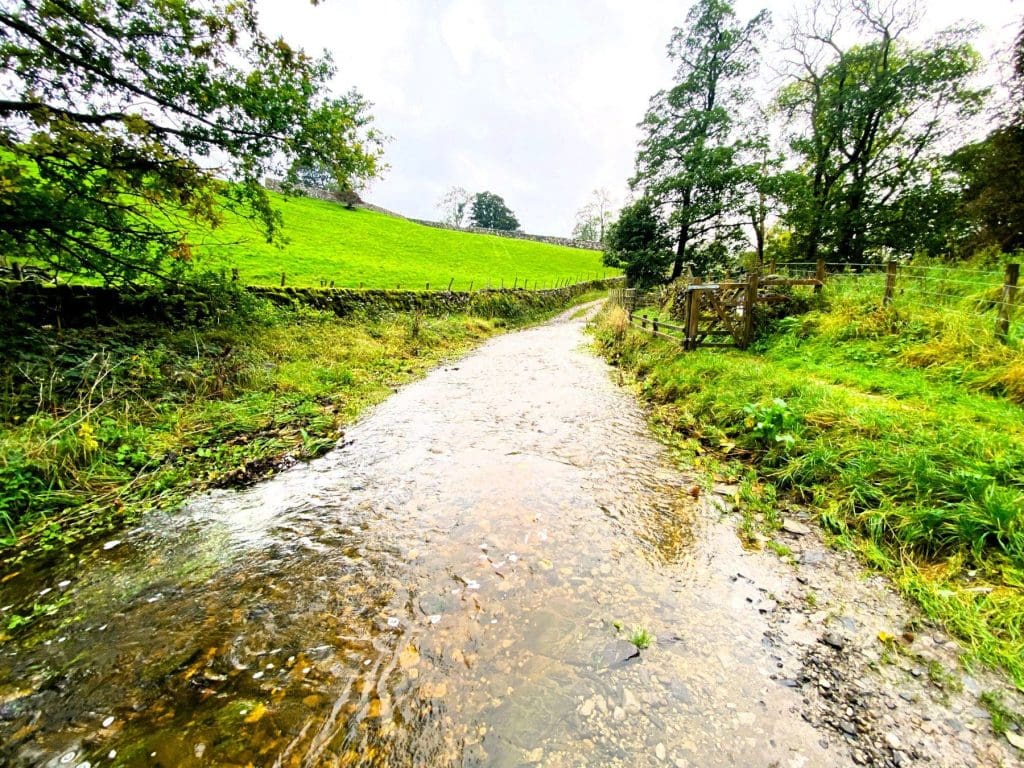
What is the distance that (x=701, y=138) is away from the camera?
20344 millimetres

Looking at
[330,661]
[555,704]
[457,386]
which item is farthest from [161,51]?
[555,704]

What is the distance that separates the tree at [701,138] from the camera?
19984 millimetres

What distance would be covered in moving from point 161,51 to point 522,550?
10.3 meters

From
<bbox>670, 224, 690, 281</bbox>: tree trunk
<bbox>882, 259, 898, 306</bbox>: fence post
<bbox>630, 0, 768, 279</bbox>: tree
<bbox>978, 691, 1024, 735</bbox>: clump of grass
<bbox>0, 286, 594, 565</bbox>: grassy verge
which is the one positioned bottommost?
<bbox>978, 691, 1024, 735</bbox>: clump of grass

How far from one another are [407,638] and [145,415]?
589 cm

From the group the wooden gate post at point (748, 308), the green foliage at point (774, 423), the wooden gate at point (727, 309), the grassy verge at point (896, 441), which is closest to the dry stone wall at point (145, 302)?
the grassy verge at point (896, 441)

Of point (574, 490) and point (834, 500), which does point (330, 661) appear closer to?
point (574, 490)

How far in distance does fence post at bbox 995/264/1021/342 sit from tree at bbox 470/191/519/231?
74.6 metres

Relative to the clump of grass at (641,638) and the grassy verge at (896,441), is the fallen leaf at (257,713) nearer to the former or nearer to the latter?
the clump of grass at (641,638)

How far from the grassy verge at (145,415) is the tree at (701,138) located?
764 inches

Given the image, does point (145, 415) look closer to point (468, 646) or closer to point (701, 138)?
point (468, 646)

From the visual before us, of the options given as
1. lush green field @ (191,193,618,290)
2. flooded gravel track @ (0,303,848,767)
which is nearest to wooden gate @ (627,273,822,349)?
flooded gravel track @ (0,303,848,767)

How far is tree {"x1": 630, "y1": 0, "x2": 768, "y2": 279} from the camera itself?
20.0 metres

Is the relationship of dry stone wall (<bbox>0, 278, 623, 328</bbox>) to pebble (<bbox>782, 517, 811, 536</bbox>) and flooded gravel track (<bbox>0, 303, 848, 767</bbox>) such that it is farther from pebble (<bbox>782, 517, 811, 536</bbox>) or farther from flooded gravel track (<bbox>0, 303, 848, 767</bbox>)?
pebble (<bbox>782, 517, 811, 536</bbox>)
